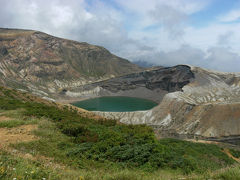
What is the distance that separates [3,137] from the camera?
8531mm

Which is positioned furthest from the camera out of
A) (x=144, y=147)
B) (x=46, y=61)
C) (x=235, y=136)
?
(x=46, y=61)

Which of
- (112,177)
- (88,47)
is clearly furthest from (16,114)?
(88,47)

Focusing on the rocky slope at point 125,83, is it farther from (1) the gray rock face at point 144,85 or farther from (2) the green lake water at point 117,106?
(2) the green lake water at point 117,106

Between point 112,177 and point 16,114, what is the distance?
36.2 ft

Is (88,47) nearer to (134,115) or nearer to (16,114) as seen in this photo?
(134,115)

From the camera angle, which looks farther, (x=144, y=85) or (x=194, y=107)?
(x=144, y=85)

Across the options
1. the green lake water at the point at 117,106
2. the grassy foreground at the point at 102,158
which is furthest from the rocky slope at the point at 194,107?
the grassy foreground at the point at 102,158

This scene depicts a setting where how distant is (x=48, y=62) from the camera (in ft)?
421

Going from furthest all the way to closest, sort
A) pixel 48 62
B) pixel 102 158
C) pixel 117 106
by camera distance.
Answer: pixel 48 62 < pixel 117 106 < pixel 102 158

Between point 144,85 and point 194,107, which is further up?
point 144,85

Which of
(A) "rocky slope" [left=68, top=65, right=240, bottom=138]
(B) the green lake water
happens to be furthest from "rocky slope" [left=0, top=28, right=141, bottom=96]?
(B) the green lake water

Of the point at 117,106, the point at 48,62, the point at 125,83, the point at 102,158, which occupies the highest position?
the point at 48,62

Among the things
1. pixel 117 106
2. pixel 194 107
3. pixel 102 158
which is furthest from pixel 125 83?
pixel 102 158

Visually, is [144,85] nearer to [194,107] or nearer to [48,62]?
[194,107]
